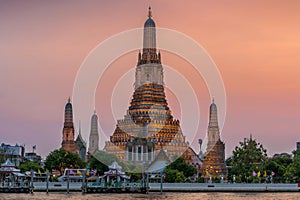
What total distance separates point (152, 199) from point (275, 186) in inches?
943

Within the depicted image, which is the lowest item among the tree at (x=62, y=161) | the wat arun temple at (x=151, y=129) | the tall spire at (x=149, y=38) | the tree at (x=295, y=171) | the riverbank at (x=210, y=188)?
the riverbank at (x=210, y=188)

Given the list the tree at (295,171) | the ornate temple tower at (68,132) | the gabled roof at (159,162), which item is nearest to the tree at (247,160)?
the tree at (295,171)

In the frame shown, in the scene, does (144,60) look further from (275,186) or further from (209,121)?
(275,186)

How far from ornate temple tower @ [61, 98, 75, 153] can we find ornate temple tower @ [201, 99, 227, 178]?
31519 mm

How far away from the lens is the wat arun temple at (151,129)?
11600 cm

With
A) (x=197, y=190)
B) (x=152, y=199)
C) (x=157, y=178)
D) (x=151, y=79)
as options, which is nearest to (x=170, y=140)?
(x=151, y=79)

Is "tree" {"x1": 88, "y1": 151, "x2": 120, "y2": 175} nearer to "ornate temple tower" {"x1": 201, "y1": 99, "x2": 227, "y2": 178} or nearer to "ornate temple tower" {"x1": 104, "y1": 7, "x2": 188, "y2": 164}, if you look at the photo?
"ornate temple tower" {"x1": 104, "y1": 7, "x2": 188, "y2": 164}

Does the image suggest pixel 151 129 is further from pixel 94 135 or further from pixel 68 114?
pixel 68 114

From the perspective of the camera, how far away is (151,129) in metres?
119

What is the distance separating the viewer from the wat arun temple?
116000mm

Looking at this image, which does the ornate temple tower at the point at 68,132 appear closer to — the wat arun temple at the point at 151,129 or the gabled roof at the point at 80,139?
the gabled roof at the point at 80,139

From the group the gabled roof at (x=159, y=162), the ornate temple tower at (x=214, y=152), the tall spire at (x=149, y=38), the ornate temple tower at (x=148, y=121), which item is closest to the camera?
the gabled roof at (x=159, y=162)

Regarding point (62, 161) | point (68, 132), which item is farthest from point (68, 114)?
point (62, 161)

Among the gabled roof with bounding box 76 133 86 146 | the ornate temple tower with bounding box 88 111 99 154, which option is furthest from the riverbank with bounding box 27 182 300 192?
the gabled roof with bounding box 76 133 86 146
